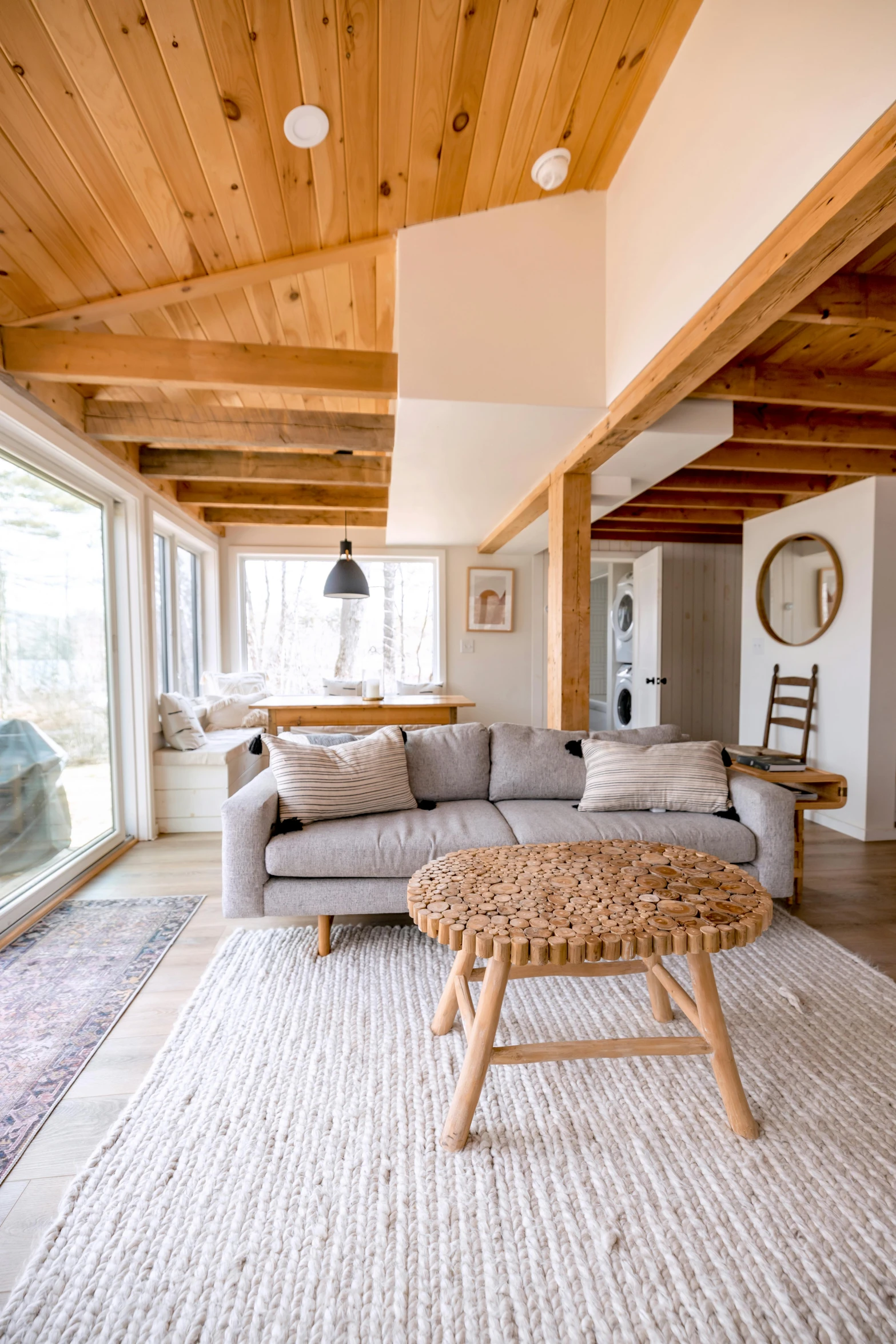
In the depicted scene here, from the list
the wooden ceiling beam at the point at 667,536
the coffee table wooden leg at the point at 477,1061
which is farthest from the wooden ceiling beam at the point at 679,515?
the coffee table wooden leg at the point at 477,1061

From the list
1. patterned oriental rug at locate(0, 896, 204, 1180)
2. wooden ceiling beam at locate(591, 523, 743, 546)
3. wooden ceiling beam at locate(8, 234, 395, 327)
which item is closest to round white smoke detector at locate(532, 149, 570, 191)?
wooden ceiling beam at locate(8, 234, 395, 327)

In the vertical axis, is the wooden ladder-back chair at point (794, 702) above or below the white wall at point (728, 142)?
below

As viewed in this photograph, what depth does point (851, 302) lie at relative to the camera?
2115mm

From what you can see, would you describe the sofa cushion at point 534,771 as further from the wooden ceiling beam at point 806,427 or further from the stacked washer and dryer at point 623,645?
the stacked washer and dryer at point 623,645

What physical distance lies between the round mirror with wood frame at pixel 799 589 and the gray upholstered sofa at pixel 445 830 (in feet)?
6.74

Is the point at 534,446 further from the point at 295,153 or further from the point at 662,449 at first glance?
the point at 295,153

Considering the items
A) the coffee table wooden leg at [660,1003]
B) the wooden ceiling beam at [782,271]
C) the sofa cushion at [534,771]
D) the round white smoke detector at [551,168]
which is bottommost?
the coffee table wooden leg at [660,1003]

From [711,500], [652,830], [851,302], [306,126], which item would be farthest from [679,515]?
[306,126]

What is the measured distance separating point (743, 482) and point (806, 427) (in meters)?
0.93

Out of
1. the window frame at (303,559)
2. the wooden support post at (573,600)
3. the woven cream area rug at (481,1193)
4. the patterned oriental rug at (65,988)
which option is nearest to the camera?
the woven cream area rug at (481,1193)

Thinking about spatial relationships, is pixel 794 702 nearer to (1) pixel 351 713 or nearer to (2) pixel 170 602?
(1) pixel 351 713

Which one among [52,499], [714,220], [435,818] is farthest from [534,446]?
[52,499]

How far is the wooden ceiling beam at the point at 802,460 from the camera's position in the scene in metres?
3.63

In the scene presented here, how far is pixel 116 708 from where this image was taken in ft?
11.7
